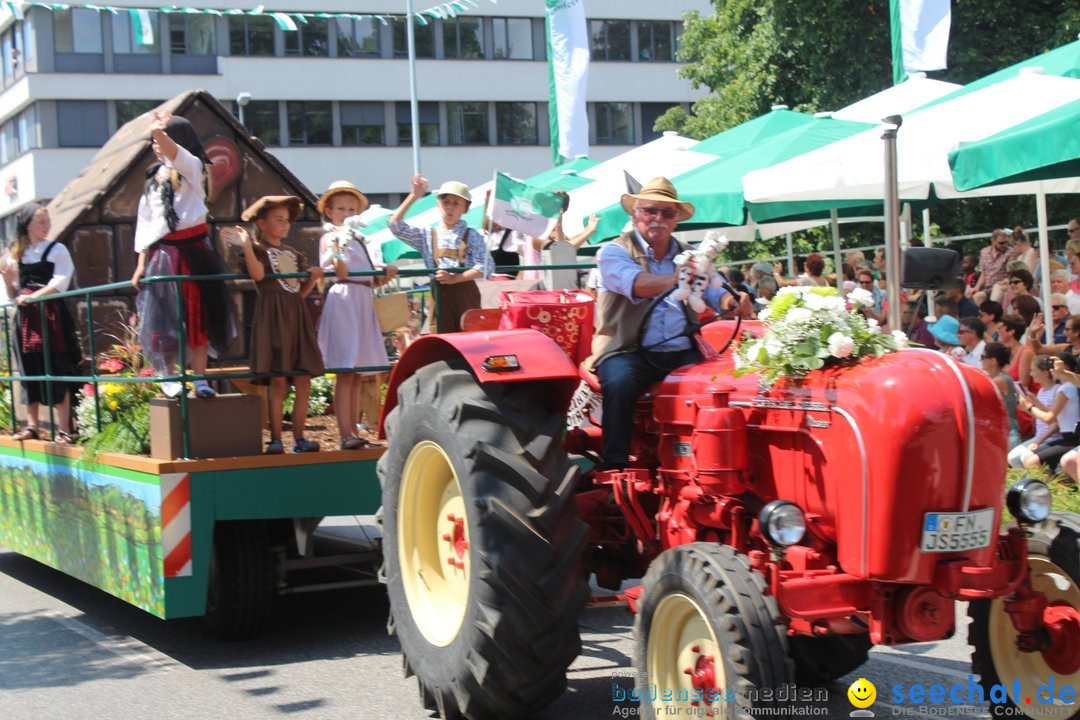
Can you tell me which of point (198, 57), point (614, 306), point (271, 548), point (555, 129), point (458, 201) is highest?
point (198, 57)

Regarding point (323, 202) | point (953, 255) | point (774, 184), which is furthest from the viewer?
point (774, 184)

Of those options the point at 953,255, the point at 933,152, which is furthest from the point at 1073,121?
the point at 953,255

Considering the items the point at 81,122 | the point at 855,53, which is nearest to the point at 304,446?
the point at 855,53

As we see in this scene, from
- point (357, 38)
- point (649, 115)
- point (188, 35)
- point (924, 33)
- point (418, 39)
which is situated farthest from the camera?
point (649, 115)

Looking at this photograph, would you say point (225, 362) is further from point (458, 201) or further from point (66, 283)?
point (458, 201)

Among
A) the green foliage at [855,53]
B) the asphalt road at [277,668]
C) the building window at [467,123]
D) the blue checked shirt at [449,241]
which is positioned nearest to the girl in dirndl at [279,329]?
the blue checked shirt at [449,241]

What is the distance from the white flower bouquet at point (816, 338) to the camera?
460cm

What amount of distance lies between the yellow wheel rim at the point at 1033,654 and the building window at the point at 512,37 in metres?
42.2

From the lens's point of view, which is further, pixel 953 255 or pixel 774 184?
pixel 774 184

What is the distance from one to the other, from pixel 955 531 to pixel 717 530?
103 cm

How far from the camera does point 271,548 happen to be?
7031 millimetres

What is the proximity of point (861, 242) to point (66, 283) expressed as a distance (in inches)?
756

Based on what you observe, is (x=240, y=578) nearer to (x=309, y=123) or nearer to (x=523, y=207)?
(x=523, y=207)

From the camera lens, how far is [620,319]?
5.61 meters
